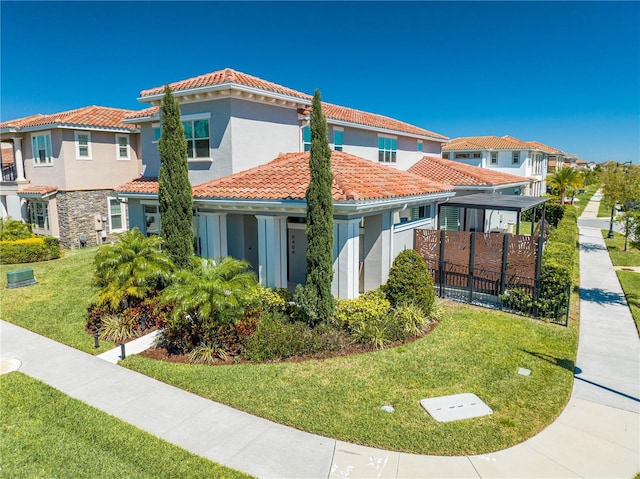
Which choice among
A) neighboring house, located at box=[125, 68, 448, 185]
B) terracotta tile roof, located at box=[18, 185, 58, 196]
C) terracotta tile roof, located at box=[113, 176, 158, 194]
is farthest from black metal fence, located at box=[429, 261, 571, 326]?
terracotta tile roof, located at box=[18, 185, 58, 196]

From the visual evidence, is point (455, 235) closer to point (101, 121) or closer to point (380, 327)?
point (380, 327)

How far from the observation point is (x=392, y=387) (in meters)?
8.81

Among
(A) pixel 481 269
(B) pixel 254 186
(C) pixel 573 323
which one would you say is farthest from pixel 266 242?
(C) pixel 573 323

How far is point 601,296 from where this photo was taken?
1540cm

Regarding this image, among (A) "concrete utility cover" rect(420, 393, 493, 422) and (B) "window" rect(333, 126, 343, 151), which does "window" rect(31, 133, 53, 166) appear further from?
(A) "concrete utility cover" rect(420, 393, 493, 422)

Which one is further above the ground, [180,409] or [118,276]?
[118,276]

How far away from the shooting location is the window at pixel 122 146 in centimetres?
2561

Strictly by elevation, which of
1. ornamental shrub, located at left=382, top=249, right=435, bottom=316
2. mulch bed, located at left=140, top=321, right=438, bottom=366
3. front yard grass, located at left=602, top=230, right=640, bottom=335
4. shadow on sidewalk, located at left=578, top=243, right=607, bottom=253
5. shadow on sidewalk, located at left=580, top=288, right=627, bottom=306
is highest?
ornamental shrub, located at left=382, top=249, right=435, bottom=316

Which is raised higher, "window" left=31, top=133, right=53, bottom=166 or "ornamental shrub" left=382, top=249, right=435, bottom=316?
"window" left=31, top=133, right=53, bottom=166

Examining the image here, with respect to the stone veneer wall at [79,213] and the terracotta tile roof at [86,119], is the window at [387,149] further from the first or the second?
the stone veneer wall at [79,213]

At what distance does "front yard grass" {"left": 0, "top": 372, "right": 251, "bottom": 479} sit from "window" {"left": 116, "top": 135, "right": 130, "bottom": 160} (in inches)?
791

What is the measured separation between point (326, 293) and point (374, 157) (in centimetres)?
1337

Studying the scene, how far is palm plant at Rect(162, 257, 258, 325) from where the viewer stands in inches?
391

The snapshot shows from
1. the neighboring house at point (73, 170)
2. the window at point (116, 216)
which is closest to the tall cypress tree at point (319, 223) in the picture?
the neighboring house at point (73, 170)
